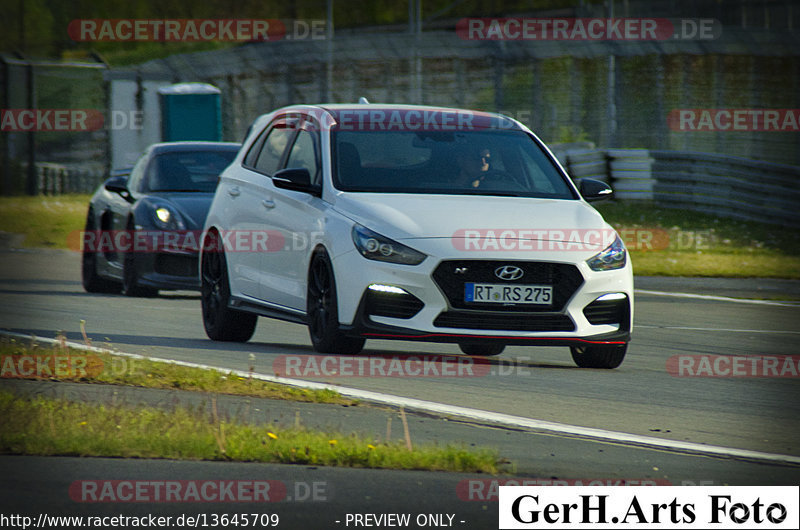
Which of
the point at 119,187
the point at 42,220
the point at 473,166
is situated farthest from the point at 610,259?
the point at 42,220

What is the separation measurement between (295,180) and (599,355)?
242 centimetres

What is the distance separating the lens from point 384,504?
19.4ft

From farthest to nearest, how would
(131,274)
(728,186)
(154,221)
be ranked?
(728,186) < (131,274) < (154,221)

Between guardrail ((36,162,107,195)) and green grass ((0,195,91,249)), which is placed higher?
guardrail ((36,162,107,195))

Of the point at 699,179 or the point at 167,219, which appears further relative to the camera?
the point at 699,179

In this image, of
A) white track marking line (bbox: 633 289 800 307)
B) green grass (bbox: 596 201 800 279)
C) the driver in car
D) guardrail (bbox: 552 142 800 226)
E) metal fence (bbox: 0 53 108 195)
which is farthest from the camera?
metal fence (bbox: 0 53 108 195)

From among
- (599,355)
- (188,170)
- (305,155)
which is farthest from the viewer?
(188,170)

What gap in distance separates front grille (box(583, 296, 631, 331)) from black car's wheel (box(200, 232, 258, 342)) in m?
3.00

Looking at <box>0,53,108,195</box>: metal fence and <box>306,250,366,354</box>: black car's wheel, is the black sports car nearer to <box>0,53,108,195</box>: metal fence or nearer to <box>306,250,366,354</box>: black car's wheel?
<box>306,250,366,354</box>: black car's wheel

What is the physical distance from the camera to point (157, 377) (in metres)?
9.27

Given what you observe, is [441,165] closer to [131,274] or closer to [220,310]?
[220,310]

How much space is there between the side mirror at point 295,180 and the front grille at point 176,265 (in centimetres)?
464

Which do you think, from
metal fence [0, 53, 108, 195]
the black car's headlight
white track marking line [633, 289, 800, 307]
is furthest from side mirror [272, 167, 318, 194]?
metal fence [0, 53, 108, 195]

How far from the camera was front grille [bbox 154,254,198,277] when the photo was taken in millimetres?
15070
